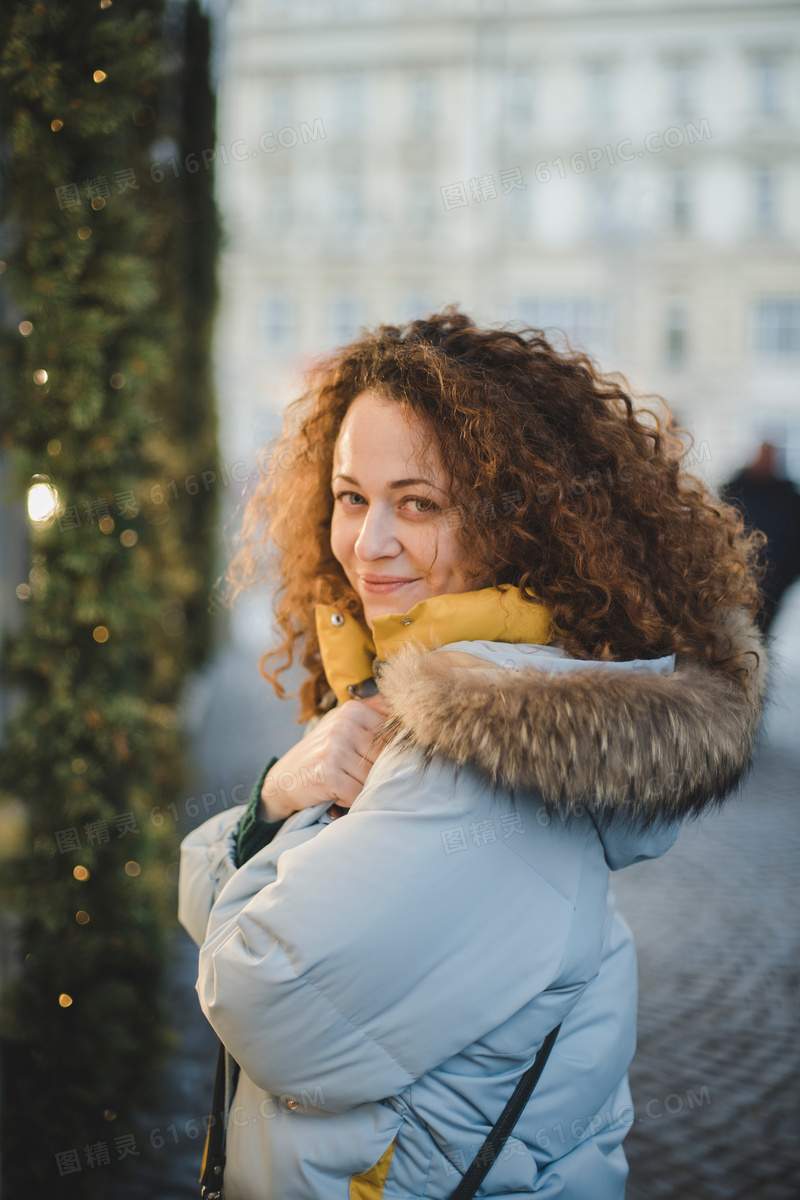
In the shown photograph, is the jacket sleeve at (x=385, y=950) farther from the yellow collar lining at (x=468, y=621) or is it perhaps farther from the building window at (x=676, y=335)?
the building window at (x=676, y=335)

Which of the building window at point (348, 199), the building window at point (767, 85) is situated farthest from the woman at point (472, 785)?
the building window at point (767, 85)

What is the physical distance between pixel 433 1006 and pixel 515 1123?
0.99ft

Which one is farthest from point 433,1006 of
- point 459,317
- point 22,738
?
point 22,738

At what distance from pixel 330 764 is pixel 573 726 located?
0.45 m

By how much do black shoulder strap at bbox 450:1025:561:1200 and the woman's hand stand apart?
509 millimetres

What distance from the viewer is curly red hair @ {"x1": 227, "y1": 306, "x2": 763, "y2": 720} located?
1.43m

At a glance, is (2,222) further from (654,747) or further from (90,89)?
(654,747)

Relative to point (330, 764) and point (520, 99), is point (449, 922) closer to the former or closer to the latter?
point (330, 764)

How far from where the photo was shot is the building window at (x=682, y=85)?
22.4 m

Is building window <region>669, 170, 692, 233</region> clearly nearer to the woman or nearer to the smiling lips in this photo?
the woman

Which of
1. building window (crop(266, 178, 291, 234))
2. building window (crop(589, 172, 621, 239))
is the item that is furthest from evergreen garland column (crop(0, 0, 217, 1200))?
building window (crop(266, 178, 291, 234))

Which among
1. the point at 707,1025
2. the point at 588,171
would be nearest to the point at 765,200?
the point at 588,171

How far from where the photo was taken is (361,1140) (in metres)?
1.18

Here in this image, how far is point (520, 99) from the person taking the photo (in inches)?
882
